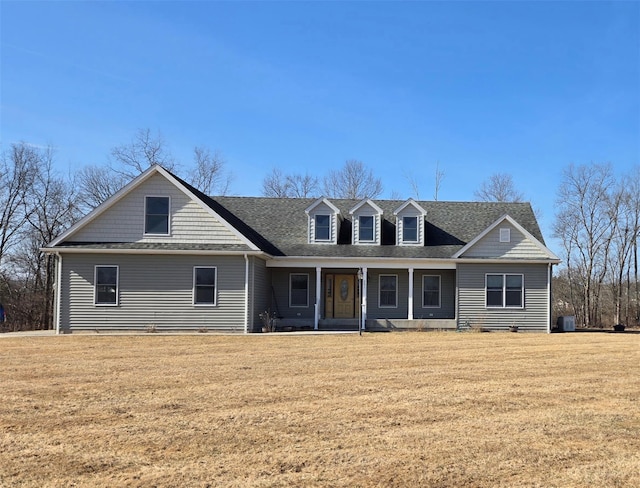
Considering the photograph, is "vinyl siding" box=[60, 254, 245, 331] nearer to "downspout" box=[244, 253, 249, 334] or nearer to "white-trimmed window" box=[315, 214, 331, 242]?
"downspout" box=[244, 253, 249, 334]

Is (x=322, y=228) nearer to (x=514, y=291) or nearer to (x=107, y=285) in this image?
(x=514, y=291)

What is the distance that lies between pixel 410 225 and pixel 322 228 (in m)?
3.66

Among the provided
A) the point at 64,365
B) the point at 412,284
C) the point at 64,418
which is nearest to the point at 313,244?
the point at 412,284

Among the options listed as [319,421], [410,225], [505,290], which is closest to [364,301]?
[410,225]

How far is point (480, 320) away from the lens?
77.1ft

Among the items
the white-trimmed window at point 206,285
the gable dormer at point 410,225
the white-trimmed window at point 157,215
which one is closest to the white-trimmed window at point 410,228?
the gable dormer at point 410,225

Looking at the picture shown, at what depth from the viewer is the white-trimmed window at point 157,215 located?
70.0 feet

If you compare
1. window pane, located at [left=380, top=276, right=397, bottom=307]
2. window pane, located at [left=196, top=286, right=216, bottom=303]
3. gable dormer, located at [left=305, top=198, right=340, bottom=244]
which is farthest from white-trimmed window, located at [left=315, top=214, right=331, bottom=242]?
window pane, located at [left=196, top=286, right=216, bottom=303]

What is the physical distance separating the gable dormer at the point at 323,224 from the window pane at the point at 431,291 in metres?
A: 4.17

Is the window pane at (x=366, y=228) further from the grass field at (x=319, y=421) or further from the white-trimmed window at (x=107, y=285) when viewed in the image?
the grass field at (x=319, y=421)

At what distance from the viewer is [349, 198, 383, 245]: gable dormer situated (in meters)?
24.9

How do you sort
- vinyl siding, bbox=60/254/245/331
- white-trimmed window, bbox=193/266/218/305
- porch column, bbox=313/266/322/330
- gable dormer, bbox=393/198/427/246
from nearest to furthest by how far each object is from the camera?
vinyl siding, bbox=60/254/245/331 < white-trimmed window, bbox=193/266/218/305 < porch column, bbox=313/266/322/330 < gable dormer, bbox=393/198/427/246

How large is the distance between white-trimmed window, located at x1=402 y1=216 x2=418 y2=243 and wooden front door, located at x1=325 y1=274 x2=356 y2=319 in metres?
2.83

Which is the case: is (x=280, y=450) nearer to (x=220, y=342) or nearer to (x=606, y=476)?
(x=606, y=476)
